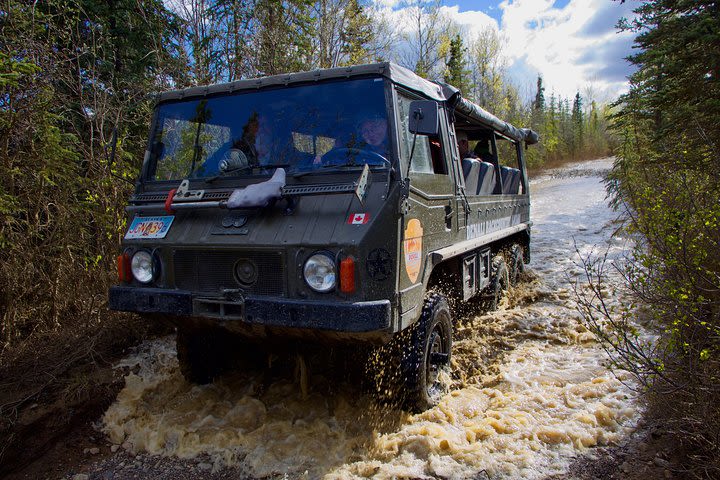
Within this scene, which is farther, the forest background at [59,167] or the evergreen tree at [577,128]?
the evergreen tree at [577,128]

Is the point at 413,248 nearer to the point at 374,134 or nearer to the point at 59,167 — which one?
the point at 374,134

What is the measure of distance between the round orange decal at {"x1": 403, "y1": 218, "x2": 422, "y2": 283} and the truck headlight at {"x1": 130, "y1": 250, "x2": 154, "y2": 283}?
173 centimetres

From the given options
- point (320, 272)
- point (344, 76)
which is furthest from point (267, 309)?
point (344, 76)

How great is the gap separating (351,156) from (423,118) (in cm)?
54

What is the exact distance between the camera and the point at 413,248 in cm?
338

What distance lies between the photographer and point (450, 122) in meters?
4.60

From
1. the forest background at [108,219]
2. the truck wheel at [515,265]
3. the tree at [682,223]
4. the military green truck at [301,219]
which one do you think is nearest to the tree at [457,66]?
the tree at [682,223]

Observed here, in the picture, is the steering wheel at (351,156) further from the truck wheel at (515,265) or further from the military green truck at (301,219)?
the truck wheel at (515,265)

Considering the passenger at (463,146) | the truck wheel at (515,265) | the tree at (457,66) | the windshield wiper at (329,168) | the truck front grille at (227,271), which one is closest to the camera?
the truck front grille at (227,271)

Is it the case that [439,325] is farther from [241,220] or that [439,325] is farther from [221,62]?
[221,62]

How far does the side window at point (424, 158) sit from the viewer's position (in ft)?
11.5

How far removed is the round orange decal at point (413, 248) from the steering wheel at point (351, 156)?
0.45 m

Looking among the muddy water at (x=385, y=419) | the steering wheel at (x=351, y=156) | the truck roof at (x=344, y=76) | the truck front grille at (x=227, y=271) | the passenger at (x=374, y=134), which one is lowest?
the muddy water at (x=385, y=419)

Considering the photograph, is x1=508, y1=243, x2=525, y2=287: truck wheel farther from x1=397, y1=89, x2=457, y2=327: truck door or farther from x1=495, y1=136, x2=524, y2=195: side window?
x1=397, y1=89, x2=457, y2=327: truck door
